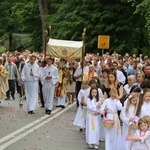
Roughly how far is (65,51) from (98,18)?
18.3 meters

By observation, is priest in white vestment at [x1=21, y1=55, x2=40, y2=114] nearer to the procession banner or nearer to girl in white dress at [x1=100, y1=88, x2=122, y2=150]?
the procession banner

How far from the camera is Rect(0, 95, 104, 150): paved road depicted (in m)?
12.7

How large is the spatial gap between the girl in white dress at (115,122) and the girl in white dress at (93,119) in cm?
75

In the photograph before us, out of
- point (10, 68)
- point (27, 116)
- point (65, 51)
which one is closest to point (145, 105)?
point (27, 116)

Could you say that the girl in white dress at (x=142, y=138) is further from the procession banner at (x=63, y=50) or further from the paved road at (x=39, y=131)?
the procession banner at (x=63, y=50)

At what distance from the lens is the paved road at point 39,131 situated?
12.7m

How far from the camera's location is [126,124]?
36.1ft

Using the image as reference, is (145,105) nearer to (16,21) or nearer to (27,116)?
(27,116)

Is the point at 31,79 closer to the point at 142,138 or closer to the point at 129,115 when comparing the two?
the point at 129,115

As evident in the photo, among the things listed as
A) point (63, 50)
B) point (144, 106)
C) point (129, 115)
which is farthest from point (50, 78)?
point (144, 106)

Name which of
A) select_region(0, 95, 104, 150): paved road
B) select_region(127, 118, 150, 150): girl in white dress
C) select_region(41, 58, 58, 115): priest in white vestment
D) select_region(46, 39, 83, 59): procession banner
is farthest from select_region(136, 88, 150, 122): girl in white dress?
select_region(46, 39, 83, 59): procession banner

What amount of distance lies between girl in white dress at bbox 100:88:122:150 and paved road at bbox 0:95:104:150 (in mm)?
889

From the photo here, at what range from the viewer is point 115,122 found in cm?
1185

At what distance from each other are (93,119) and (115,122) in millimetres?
991
